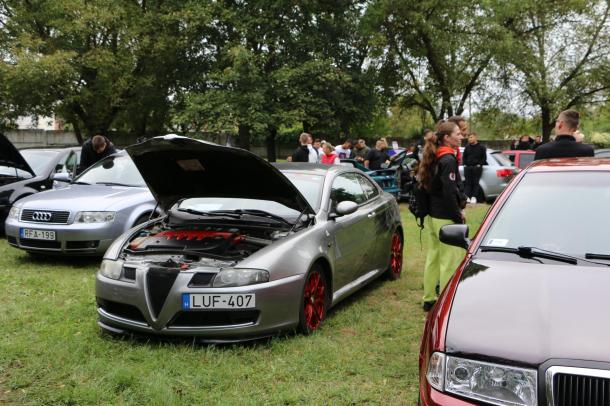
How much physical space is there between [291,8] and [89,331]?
20.9 meters

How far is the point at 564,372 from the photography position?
2.20m

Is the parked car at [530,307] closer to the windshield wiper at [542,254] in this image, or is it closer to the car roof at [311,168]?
the windshield wiper at [542,254]

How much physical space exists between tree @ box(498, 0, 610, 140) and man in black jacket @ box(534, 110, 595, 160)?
796 inches

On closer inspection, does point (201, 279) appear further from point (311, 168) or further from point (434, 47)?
point (434, 47)

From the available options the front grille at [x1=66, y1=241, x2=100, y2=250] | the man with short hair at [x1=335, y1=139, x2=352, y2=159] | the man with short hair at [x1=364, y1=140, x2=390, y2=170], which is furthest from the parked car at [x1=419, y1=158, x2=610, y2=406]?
the man with short hair at [x1=335, y1=139, x2=352, y2=159]

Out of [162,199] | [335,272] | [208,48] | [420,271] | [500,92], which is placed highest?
[208,48]

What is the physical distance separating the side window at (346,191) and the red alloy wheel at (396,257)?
81 centimetres

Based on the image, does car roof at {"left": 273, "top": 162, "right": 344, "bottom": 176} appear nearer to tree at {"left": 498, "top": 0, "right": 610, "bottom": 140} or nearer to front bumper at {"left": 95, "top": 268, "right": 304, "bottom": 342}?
front bumper at {"left": 95, "top": 268, "right": 304, "bottom": 342}

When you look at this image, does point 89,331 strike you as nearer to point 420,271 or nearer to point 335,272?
point 335,272

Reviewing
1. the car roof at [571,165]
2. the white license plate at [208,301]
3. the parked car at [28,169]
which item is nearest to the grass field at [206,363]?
the white license plate at [208,301]

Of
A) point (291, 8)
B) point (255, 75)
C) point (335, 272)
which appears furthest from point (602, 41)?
point (335, 272)

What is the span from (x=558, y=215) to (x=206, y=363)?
2.57 metres

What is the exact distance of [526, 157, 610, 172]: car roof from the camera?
12.2ft

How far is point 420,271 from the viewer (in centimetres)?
735
